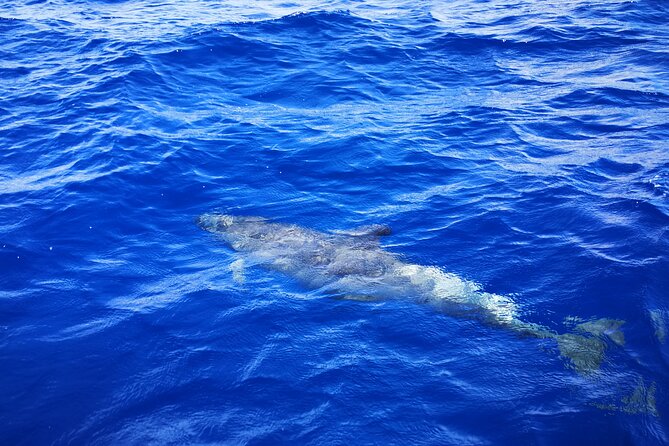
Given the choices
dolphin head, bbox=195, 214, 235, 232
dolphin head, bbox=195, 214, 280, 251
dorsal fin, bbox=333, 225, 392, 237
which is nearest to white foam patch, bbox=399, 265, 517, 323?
dorsal fin, bbox=333, 225, 392, 237

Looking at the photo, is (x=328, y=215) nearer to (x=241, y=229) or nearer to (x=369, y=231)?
(x=369, y=231)

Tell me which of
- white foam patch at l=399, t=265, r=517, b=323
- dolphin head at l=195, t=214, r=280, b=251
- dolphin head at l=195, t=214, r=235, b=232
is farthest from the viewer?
dolphin head at l=195, t=214, r=235, b=232

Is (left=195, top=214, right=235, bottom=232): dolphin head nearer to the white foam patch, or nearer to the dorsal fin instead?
the dorsal fin

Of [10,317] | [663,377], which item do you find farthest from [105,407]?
[663,377]

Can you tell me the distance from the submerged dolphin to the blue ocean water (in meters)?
0.23

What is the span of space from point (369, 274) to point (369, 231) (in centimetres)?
125

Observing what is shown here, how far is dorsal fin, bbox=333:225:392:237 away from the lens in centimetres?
1032

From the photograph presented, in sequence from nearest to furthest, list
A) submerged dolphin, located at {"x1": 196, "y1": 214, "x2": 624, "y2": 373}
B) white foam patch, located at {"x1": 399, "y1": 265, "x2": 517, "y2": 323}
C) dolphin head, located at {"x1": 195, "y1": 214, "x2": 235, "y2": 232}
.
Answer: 1. submerged dolphin, located at {"x1": 196, "y1": 214, "x2": 624, "y2": 373}
2. white foam patch, located at {"x1": 399, "y1": 265, "x2": 517, "y2": 323}
3. dolphin head, located at {"x1": 195, "y1": 214, "x2": 235, "y2": 232}

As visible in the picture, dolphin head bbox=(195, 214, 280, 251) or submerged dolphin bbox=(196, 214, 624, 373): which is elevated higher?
submerged dolphin bbox=(196, 214, 624, 373)

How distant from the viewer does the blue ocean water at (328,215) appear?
691 cm

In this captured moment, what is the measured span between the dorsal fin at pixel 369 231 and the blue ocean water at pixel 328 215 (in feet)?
0.98

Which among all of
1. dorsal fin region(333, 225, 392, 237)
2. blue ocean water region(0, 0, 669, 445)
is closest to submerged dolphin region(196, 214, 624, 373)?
dorsal fin region(333, 225, 392, 237)

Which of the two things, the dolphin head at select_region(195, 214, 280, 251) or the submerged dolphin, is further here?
the dolphin head at select_region(195, 214, 280, 251)

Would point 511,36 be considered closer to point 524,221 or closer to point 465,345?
point 524,221
